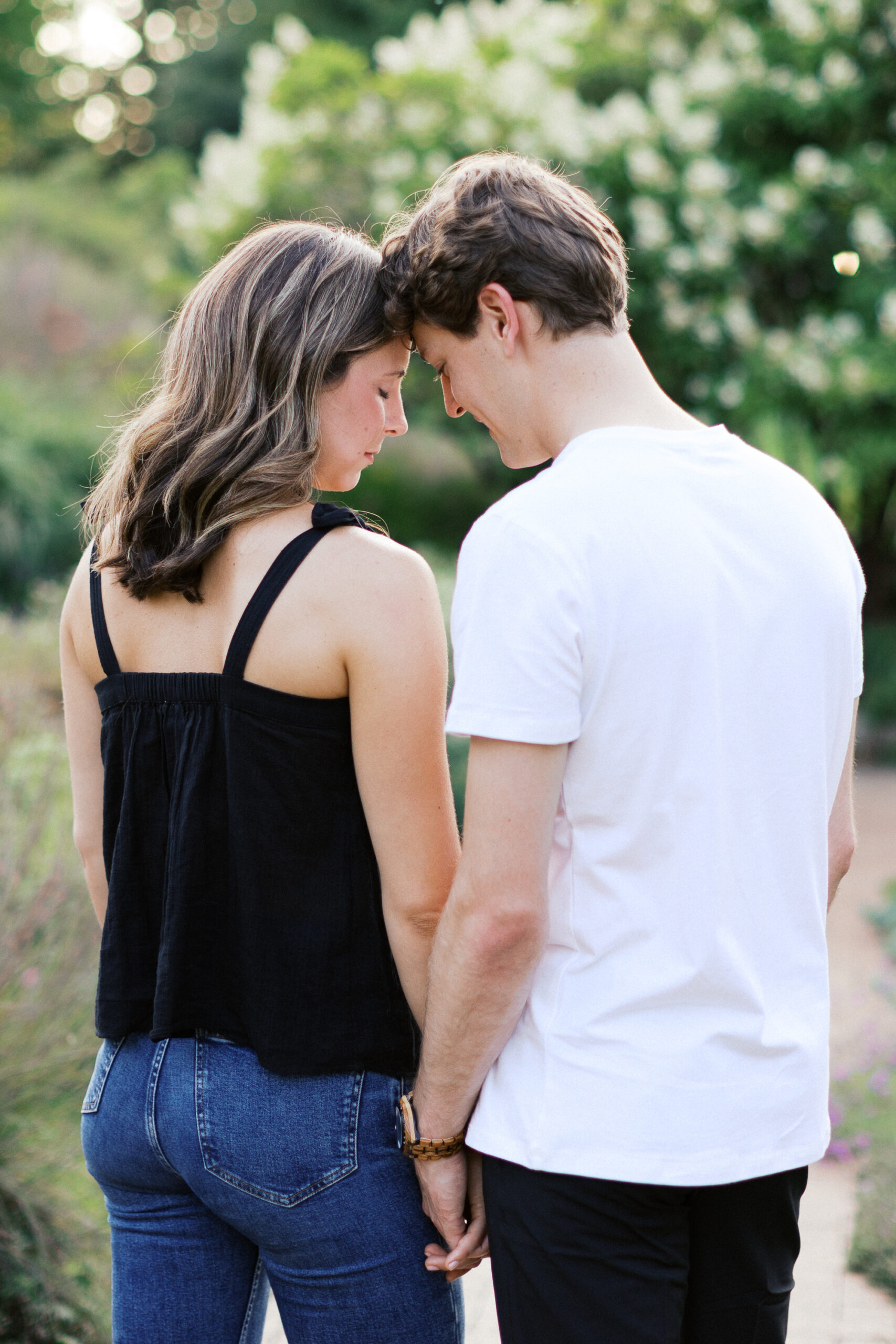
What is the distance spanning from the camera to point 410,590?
1397 mm

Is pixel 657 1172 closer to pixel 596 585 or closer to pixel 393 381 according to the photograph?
pixel 596 585

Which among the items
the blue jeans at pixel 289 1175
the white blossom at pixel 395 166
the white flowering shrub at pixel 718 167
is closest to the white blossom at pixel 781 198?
the white flowering shrub at pixel 718 167

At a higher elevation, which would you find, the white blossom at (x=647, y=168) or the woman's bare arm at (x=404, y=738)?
the white blossom at (x=647, y=168)

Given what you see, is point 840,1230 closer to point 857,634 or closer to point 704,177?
point 857,634

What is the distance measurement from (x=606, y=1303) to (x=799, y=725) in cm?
69

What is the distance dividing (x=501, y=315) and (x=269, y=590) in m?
0.45

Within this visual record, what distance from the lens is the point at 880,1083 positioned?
14.4 ft

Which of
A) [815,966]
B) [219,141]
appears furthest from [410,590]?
[219,141]

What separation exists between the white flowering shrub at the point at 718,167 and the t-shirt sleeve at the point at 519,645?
8.81 metres

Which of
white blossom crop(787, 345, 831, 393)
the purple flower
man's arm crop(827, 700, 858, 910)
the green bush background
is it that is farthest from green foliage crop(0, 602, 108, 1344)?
white blossom crop(787, 345, 831, 393)

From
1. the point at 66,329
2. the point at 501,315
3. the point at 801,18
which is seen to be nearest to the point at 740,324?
the point at 801,18

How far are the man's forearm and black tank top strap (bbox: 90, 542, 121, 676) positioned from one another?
55 cm

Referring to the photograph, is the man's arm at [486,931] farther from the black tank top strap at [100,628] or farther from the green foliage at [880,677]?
the green foliage at [880,677]

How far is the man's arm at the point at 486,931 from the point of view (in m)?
1.30
